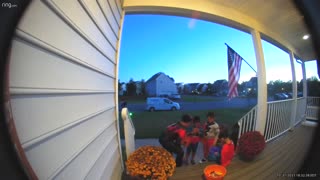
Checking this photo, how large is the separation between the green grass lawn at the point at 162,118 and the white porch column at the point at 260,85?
43mm

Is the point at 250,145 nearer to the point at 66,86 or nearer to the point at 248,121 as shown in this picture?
the point at 248,121

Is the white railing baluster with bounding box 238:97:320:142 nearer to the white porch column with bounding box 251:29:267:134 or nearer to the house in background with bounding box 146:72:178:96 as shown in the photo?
the white porch column with bounding box 251:29:267:134

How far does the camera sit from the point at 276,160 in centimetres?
67

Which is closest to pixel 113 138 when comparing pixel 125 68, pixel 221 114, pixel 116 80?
pixel 116 80

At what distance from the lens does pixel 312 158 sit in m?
0.61

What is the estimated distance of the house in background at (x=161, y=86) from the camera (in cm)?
67

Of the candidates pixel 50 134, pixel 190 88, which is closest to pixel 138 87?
pixel 190 88

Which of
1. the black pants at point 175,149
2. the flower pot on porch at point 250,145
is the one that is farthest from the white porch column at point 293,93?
the black pants at point 175,149

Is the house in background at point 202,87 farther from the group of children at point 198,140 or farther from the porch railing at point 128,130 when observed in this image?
the porch railing at point 128,130

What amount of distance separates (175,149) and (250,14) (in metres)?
0.48

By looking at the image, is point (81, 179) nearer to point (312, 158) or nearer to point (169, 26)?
point (169, 26)

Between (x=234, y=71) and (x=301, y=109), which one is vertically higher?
(x=234, y=71)

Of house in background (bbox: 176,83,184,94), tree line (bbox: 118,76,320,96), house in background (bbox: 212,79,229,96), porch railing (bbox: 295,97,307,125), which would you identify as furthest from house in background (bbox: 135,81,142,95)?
porch railing (bbox: 295,97,307,125)

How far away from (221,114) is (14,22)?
0.59 meters
